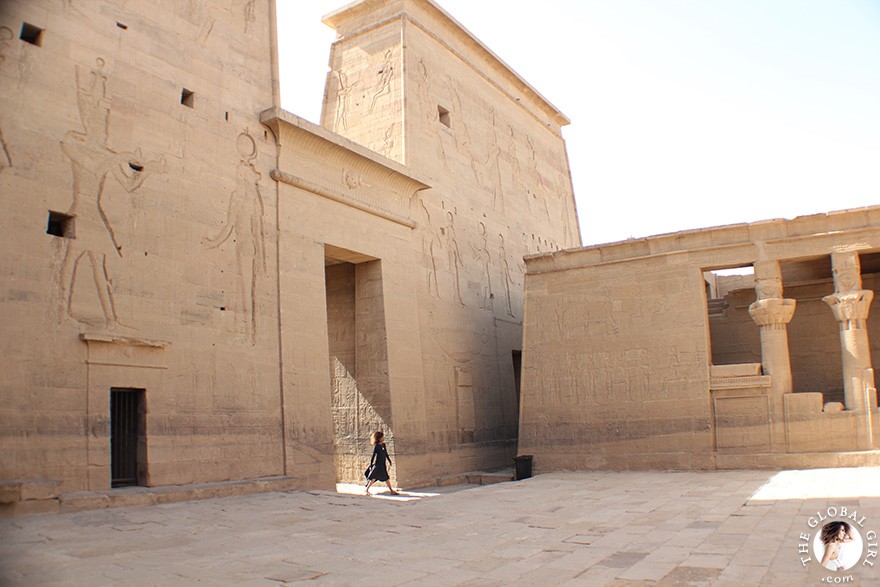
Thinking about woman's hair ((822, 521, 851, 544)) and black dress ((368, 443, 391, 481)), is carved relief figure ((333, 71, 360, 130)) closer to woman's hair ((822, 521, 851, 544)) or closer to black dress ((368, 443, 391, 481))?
black dress ((368, 443, 391, 481))

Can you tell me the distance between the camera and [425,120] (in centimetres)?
1571

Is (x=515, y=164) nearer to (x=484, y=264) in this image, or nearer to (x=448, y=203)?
(x=484, y=264)

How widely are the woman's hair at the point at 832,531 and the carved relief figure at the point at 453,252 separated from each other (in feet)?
35.1

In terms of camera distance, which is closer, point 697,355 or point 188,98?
point 188,98

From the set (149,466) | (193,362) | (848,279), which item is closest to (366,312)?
(193,362)

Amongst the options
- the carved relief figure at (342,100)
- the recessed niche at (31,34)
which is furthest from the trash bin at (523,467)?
the recessed niche at (31,34)

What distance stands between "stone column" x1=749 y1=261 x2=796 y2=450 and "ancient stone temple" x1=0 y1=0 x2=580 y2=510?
18.5 ft

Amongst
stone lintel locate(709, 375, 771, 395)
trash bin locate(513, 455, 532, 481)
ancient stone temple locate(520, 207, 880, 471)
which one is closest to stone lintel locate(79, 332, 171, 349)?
trash bin locate(513, 455, 532, 481)

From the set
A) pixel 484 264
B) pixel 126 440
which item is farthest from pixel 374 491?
pixel 484 264

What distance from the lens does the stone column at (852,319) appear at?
11.7 meters

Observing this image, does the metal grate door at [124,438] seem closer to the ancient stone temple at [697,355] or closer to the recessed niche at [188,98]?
the recessed niche at [188,98]

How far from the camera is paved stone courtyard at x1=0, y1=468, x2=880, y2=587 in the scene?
16.6ft

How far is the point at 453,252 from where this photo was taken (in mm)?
15656

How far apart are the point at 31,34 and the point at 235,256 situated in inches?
142
